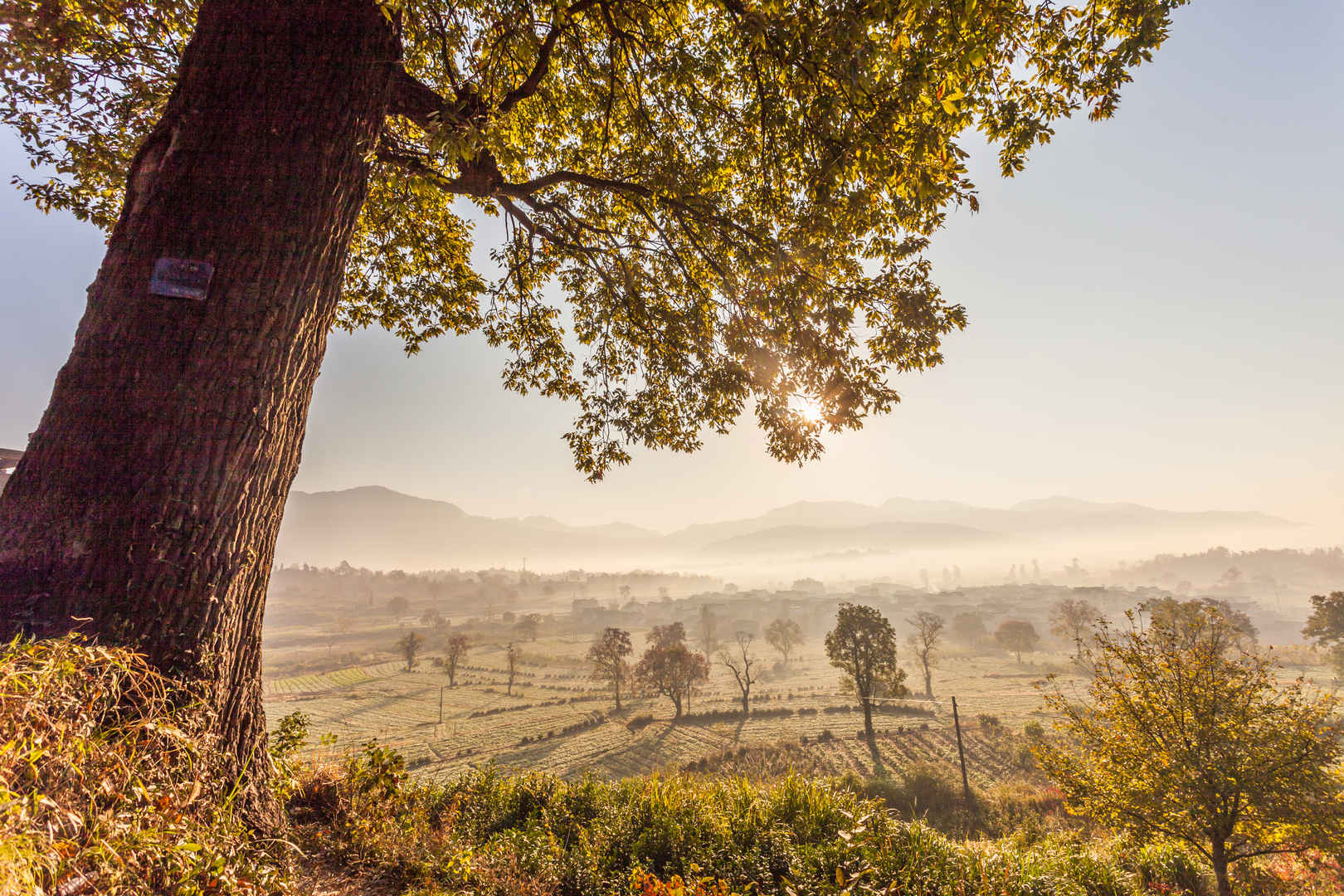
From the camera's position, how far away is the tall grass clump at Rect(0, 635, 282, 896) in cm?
148

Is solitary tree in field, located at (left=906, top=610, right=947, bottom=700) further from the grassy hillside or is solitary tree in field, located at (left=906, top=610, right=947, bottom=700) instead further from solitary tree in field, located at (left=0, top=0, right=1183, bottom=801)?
solitary tree in field, located at (left=0, top=0, right=1183, bottom=801)

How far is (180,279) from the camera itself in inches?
107

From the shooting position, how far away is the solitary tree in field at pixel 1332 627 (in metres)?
50.4

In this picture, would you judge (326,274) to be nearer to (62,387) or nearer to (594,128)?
(62,387)

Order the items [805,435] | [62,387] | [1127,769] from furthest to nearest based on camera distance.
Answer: [1127,769]
[805,435]
[62,387]

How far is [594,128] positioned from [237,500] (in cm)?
666

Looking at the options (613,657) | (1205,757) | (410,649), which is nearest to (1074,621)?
(613,657)

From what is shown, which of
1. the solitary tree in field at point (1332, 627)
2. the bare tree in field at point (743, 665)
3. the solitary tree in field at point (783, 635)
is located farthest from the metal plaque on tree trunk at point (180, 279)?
the solitary tree in field at point (783, 635)

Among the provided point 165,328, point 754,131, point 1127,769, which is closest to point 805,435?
point 754,131

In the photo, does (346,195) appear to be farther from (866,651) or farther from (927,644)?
(927,644)

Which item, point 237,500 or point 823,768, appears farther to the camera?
point 823,768

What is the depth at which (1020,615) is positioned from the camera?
144000mm

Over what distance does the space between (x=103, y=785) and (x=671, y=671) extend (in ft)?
197

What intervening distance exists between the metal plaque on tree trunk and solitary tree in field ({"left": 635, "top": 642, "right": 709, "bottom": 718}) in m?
59.9
